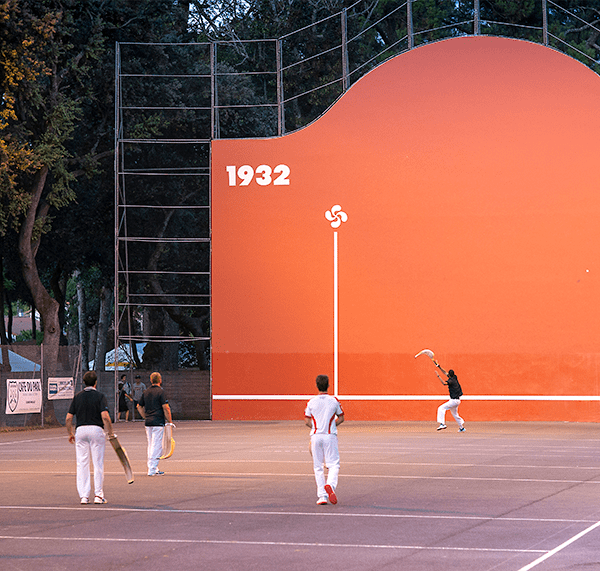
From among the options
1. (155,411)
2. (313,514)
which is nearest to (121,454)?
(155,411)

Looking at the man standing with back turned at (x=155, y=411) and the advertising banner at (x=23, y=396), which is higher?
the man standing with back turned at (x=155, y=411)

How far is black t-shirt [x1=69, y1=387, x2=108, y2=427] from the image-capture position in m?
15.9

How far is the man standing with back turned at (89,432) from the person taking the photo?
15.7 m

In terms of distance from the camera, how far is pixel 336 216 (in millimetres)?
36812

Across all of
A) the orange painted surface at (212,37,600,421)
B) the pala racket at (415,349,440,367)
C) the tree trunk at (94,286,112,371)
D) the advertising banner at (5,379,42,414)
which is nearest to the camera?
the pala racket at (415,349,440,367)

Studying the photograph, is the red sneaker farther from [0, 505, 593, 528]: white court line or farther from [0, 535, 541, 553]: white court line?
[0, 535, 541, 553]: white court line

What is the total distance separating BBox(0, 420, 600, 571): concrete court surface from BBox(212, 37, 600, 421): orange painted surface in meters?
9.92

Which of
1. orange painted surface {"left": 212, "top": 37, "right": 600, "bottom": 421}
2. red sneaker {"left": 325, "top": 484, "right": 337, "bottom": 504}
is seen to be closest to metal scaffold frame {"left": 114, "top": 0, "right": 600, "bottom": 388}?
orange painted surface {"left": 212, "top": 37, "right": 600, "bottom": 421}

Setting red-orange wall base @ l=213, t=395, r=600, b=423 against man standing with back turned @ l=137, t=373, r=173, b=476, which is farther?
red-orange wall base @ l=213, t=395, r=600, b=423

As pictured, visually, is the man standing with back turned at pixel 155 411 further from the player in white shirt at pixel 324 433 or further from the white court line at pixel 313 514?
the player in white shirt at pixel 324 433

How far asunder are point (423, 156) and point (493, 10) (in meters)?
22.0

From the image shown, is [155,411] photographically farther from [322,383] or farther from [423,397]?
[423,397]

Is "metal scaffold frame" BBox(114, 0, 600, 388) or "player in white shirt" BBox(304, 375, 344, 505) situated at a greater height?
"metal scaffold frame" BBox(114, 0, 600, 388)

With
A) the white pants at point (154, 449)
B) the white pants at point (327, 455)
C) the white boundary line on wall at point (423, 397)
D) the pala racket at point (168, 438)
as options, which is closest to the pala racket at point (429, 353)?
the white boundary line on wall at point (423, 397)
